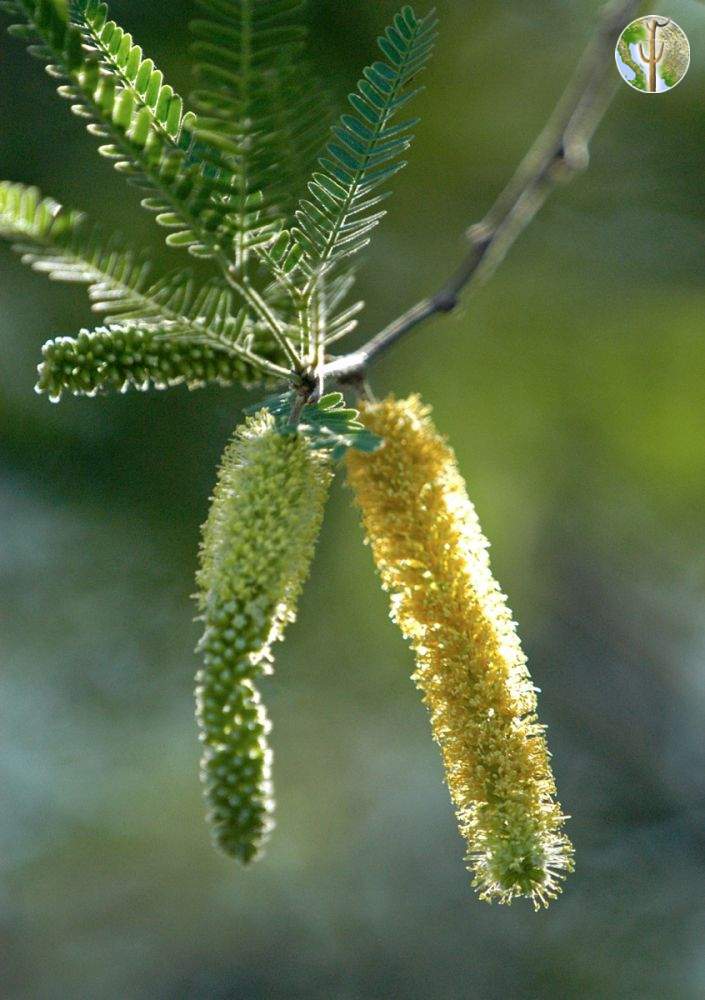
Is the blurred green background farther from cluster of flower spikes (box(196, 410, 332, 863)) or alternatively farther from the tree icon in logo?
cluster of flower spikes (box(196, 410, 332, 863))

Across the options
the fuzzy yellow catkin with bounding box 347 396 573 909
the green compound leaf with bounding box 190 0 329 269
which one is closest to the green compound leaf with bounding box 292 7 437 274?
the green compound leaf with bounding box 190 0 329 269

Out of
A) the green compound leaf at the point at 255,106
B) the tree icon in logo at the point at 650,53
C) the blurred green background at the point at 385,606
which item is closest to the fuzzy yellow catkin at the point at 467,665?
the green compound leaf at the point at 255,106

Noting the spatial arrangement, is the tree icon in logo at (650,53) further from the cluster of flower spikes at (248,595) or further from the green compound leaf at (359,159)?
the cluster of flower spikes at (248,595)

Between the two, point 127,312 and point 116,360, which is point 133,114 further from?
point 116,360

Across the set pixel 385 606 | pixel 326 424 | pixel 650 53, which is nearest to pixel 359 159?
pixel 326 424

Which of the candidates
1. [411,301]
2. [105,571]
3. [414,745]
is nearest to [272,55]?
[411,301]

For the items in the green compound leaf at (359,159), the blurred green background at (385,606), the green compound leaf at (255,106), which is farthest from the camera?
the blurred green background at (385,606)

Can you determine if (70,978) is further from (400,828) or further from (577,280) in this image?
(577,280)
